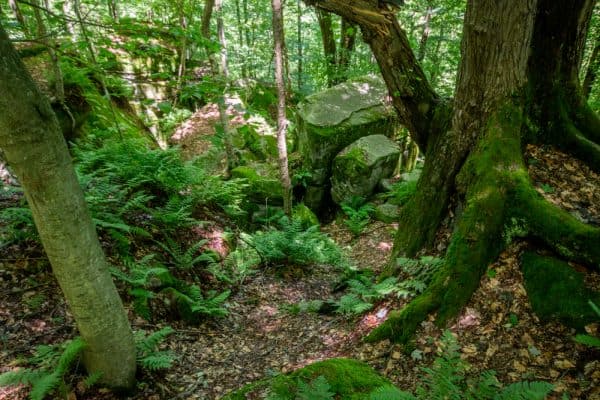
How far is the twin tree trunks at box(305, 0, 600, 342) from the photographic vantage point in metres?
3.54

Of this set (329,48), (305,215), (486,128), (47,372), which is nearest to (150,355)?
(47,372)

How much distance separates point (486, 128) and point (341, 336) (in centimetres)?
294

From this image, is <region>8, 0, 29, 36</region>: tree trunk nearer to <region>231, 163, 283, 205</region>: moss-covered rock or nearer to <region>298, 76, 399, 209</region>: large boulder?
<region>231, 163, 283, 205</region>: moss-covered rock

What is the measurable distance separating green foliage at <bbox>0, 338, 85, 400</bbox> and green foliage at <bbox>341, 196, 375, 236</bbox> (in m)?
6.75

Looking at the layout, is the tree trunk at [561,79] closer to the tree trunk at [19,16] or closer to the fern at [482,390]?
the fern at [482,390]

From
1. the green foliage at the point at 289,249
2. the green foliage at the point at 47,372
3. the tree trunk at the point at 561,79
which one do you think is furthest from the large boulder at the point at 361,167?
the green foliage at the point at 47,372

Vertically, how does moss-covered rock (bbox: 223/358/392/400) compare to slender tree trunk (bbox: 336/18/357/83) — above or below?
below

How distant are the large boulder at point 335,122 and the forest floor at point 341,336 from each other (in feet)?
19.1

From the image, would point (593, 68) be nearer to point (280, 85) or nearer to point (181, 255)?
point (280, 85)

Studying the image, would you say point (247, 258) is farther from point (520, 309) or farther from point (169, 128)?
point (169, 128)

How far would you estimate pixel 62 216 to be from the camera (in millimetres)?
2301

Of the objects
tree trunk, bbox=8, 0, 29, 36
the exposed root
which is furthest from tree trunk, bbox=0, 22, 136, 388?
the exposed root

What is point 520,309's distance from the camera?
10.6 ft

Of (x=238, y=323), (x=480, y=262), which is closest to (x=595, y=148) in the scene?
(x=480, y=262)
